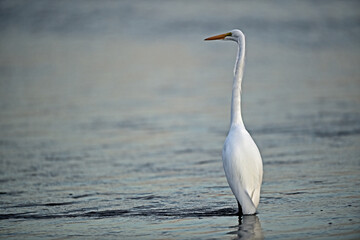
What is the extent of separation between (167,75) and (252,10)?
11.5 m

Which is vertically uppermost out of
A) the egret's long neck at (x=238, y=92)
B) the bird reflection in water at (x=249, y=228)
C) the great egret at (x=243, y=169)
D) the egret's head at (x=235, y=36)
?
the egret's head at (x=235, y=36)

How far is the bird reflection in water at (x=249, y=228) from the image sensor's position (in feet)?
18.2

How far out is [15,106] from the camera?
13.2m

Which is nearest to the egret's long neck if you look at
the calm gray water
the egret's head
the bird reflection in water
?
the egret's head

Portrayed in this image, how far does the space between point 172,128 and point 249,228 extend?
17.8 ft

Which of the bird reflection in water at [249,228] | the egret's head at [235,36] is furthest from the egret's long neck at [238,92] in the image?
the bird reflection in water at [249,228]

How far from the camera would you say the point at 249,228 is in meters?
5.80

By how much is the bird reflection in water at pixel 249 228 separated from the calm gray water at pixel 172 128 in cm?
2

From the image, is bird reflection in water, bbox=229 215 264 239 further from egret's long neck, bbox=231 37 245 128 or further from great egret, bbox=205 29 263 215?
egret's long neck, bbox=231 37 245 128

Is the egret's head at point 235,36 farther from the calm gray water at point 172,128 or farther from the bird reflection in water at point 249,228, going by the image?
the bird reflection in water at point 249,228

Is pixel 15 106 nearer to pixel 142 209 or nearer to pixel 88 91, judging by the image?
pixel 88 91

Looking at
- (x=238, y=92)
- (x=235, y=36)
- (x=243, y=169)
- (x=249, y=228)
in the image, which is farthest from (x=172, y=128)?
(x=249, y=228)

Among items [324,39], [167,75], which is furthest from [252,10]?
[167,75]

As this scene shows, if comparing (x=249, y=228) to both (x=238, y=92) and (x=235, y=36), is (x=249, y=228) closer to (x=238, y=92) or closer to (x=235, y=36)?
(x=238, y=92)
